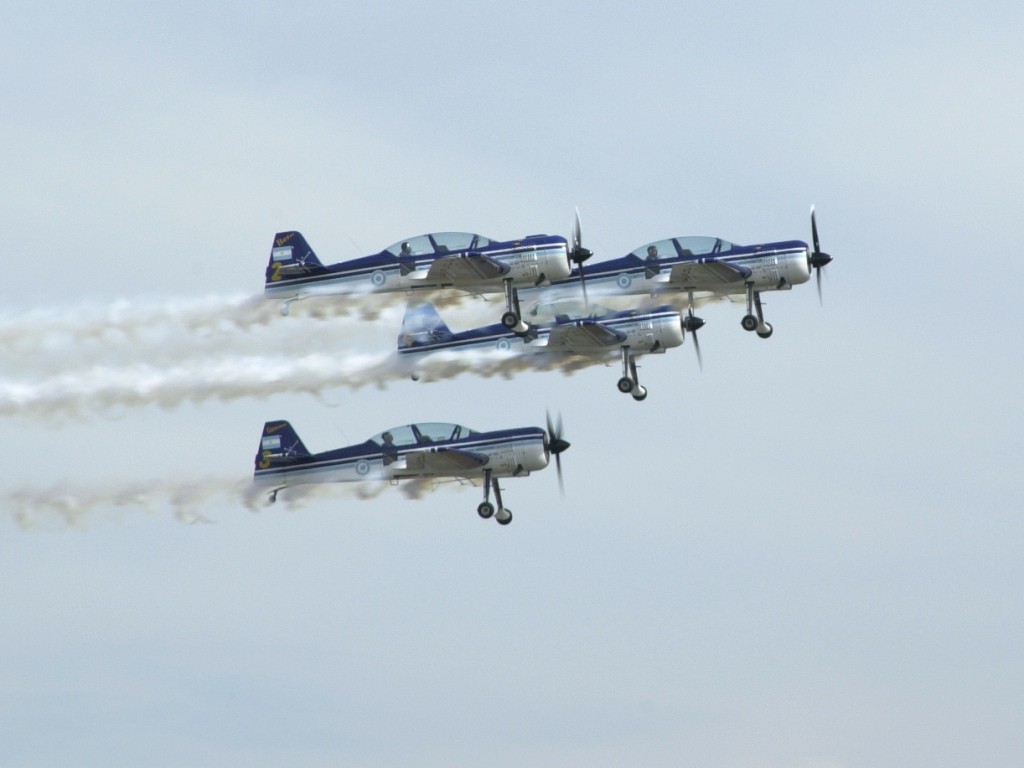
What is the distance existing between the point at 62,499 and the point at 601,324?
1583 cm

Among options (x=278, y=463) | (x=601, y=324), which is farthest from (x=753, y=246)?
(x=278, y=463)

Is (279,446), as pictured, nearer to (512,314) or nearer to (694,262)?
(512,314)

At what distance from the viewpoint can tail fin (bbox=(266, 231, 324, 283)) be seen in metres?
160

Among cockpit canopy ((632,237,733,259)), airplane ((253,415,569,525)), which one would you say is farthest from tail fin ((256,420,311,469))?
cockpit canopy ((632,237,733,259))

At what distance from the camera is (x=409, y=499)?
159m

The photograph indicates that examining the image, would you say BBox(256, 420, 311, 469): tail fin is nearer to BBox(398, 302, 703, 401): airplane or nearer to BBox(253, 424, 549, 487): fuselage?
BBox(253, 424, 549, 487): fuselage

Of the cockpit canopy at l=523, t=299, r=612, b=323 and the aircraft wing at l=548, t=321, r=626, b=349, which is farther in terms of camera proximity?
the cockpit canopy at l=523, t=299, r=612, b=323

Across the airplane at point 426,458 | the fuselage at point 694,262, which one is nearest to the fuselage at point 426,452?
the airplane at point 426,458

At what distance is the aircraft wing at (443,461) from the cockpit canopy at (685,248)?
7757 millimetres

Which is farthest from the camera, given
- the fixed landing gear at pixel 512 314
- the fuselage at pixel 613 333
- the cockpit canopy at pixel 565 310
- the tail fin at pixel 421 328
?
the tail fin at pixel 421 328

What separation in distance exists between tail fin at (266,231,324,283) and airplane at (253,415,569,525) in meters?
4.93

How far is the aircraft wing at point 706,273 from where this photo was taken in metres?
159

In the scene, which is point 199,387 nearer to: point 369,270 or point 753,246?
point 369,270

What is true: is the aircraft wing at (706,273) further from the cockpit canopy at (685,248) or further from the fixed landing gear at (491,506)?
the fixed landing gear at (491,506)
